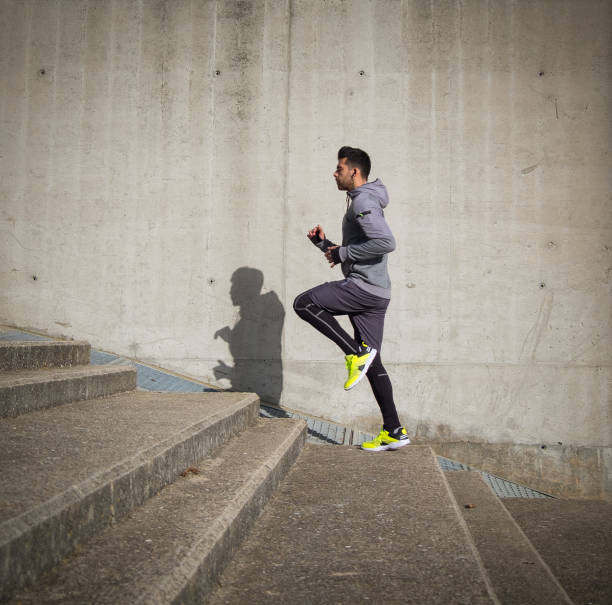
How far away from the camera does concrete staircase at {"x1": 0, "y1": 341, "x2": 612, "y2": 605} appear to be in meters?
1.34

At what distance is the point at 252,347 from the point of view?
5.21m

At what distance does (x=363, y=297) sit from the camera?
3525 mm

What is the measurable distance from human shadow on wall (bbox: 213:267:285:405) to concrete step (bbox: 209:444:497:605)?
2.27 m

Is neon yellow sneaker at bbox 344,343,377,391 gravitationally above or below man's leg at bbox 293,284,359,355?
below

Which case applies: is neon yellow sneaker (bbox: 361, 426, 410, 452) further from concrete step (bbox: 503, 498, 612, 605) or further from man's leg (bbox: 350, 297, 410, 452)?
concrete step (bbox: 503, 498, 612, 605)

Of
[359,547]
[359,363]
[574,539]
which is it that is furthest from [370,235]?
[574,539]

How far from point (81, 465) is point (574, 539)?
289 centimetres

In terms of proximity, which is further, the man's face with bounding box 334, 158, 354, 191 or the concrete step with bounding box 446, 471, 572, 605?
the man's face with bounding box 334, 158, 354, 191

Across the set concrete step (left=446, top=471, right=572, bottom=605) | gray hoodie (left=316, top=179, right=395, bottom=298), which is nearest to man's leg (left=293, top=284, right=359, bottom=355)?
gray hoodie (left=316, top=179, right=395, bottom=298)

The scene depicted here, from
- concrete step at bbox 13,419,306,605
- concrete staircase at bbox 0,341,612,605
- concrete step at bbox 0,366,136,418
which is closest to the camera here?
concrete step at bbox 13,419,306,605

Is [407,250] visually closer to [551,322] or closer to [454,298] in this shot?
[454,298]

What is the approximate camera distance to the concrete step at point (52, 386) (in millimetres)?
2365

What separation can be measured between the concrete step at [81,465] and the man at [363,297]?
82 centimetres

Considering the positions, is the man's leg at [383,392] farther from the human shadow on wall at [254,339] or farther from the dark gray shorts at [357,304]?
the human shadow on wall at [254,339]
